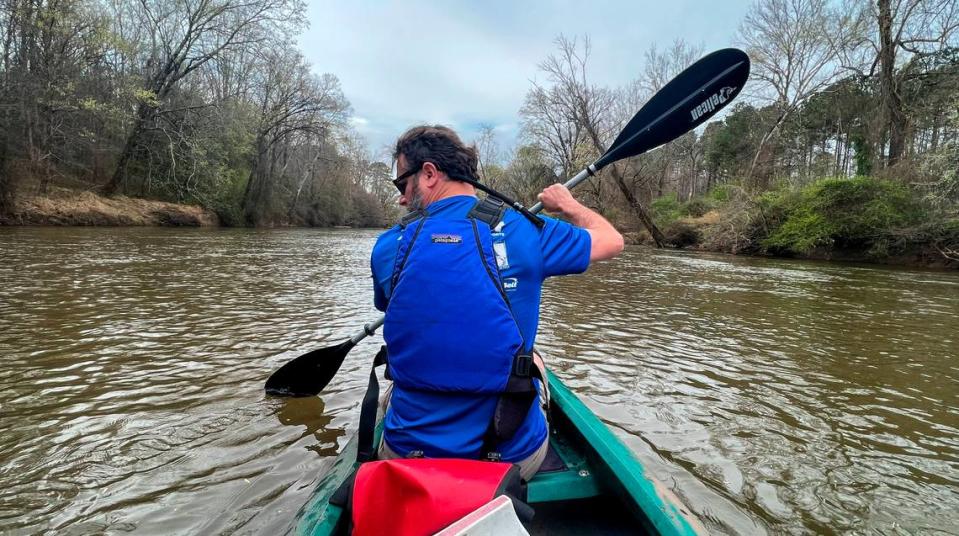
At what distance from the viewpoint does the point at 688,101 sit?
321 centimetres

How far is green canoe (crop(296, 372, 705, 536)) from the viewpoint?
1.49 meters

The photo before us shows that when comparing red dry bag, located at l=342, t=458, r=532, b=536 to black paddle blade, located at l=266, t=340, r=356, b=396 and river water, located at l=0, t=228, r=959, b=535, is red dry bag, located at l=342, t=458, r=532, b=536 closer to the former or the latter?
river water, located at l=0, t=228, r=959, b=535

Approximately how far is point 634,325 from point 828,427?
10.1 ft

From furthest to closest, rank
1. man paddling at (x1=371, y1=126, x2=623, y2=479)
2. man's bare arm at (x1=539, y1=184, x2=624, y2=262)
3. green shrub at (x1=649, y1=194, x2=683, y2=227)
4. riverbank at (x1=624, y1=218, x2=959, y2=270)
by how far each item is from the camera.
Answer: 1. green shrub at (x1=649, y1=194, x2=683, y2=227)
2. riverbank at (x1=624, y1=218, x2=959, y2=270)
3. man's bare arm at (x1=539, y1=184, x2=624, y2=262)
4. man paddling at (x1=371, y1=126, x2=623, y2=479)

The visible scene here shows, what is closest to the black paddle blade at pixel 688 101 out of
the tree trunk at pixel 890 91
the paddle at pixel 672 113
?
the paddle at pixel 672 113

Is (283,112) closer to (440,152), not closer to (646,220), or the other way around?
(646,220)

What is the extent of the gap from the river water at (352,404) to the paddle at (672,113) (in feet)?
1.01

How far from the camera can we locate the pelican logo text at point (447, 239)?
1.50m

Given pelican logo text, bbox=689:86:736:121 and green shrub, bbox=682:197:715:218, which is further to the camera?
green shrub, bbox=682:197:715:218

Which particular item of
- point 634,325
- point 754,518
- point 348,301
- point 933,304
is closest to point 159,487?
point 754,518

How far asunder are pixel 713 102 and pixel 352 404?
3395 millimetres

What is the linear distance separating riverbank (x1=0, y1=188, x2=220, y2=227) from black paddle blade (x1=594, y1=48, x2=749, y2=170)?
22.0 metres

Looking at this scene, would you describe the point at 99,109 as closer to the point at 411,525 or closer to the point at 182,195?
the point at 182,195

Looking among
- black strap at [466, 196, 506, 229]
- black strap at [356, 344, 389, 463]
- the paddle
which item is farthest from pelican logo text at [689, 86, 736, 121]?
black strap at [356, 344, 389, 463]
